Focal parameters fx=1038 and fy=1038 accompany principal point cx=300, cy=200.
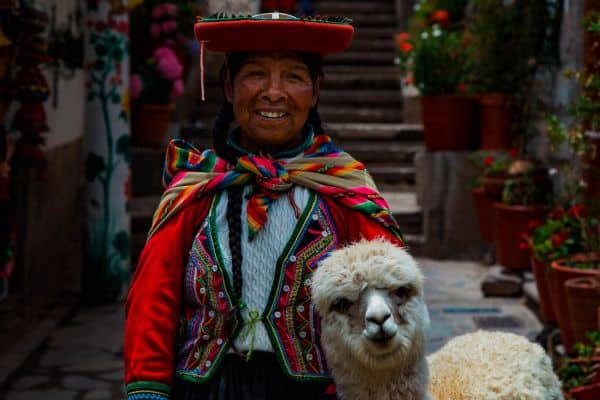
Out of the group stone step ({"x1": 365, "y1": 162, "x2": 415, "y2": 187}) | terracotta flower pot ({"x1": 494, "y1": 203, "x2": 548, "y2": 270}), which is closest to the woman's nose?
terracotta flower pot ({"x1": 494, "y1": 203, "x2": 548, "y2": 270})

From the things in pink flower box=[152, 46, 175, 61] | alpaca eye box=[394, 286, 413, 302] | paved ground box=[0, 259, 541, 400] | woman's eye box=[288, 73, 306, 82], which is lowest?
paved ground box=[0, 259, 541, 400]

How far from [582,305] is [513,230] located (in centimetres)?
302

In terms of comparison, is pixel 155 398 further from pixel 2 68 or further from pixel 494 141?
pixel 494 141

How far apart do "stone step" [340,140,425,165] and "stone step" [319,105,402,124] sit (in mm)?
607

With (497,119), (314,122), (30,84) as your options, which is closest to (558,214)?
(497,119)

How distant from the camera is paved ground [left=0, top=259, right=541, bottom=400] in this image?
606cm

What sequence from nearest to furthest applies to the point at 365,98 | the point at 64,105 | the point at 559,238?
the point at 559,238 < the point at 64,105 < the point at 365,98

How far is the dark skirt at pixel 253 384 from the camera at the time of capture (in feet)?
8.47

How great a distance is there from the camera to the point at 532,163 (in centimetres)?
897

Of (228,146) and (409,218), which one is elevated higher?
(228,146)

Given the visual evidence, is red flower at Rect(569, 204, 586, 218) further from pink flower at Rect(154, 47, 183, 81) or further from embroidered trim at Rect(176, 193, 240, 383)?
pink flower at Rect(154, 47, 183, 81)

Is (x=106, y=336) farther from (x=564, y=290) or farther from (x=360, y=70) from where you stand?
(x=360, y=70)

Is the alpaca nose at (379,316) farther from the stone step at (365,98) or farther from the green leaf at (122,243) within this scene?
the stone step at (365,98)

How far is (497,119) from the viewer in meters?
9.77
